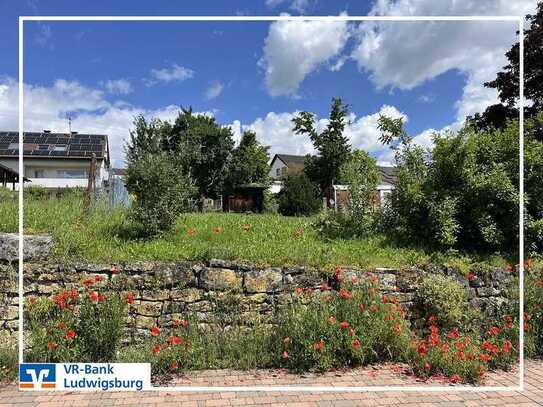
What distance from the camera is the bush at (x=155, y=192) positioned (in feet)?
18.5

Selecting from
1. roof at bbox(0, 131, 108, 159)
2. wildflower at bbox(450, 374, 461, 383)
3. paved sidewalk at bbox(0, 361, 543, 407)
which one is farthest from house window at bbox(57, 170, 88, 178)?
wildflower at bbox(450, 374, 461, 383)

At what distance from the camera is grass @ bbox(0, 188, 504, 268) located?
4.89 metres

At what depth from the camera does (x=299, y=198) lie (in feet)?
46.2

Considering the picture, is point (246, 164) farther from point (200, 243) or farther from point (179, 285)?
point (179, 285)

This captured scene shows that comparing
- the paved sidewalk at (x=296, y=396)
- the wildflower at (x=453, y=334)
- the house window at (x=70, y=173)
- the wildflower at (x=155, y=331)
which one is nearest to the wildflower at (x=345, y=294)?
the paved sidewalk at (x=296, y=396)

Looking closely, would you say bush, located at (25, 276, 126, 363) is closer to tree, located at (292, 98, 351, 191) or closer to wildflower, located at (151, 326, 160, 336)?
wildflower, located at (151, 326, 160, 336)

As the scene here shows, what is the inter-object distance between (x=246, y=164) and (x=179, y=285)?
1625 cm

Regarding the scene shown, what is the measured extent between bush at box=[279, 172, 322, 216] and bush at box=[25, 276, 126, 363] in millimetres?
9642

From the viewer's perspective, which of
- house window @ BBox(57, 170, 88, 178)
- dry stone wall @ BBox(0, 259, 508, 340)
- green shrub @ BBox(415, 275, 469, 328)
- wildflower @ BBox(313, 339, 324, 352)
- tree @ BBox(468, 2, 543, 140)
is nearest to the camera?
wildflower @ BBox(313, 339, 324, 352)

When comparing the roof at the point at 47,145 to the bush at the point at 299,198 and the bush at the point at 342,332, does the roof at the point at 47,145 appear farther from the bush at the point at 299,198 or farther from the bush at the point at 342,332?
the bush at the point at 342,332

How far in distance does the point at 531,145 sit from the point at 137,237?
6.01 meters

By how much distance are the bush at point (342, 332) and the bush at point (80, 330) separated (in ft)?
5.81

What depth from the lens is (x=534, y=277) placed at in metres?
5.09

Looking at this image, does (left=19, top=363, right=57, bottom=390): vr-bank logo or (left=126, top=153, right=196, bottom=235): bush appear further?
(left=126, top=153, right=196, bottom=235): bush
